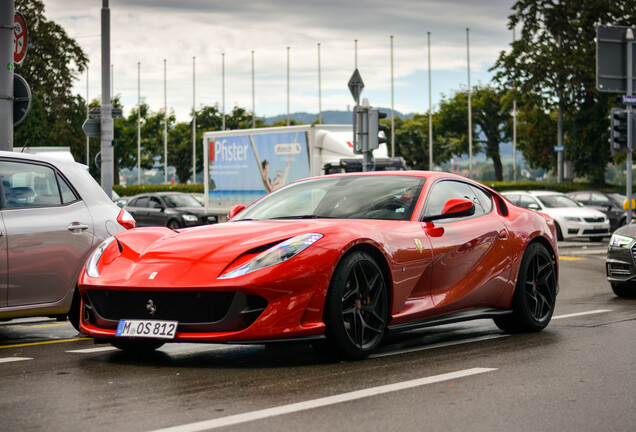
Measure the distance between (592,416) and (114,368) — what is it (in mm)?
3091

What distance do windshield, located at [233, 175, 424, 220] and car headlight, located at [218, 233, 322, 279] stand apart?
0.92 meters

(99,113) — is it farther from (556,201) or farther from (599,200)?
(599,200)

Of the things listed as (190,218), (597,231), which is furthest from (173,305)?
(190,218)

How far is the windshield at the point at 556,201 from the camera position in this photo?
93.0 feet

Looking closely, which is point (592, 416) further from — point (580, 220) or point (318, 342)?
point (580, 220)

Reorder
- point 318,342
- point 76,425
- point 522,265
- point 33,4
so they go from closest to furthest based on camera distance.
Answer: point 76,425
point 318,342
point 522,265
point 33,4

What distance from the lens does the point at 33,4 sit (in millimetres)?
55000

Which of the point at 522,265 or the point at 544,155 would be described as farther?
the point at 544,155

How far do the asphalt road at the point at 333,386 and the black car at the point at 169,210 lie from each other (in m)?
23.6

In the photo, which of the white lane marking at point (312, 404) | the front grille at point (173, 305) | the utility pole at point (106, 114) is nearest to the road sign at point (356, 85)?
the utility pole at point (106, 114)

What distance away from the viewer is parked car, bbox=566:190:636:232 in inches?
1232

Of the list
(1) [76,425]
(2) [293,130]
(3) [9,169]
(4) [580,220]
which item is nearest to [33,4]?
(2) [293,130]

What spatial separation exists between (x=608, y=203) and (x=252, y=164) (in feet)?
38.4

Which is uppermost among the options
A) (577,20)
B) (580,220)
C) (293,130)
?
(577,20)
